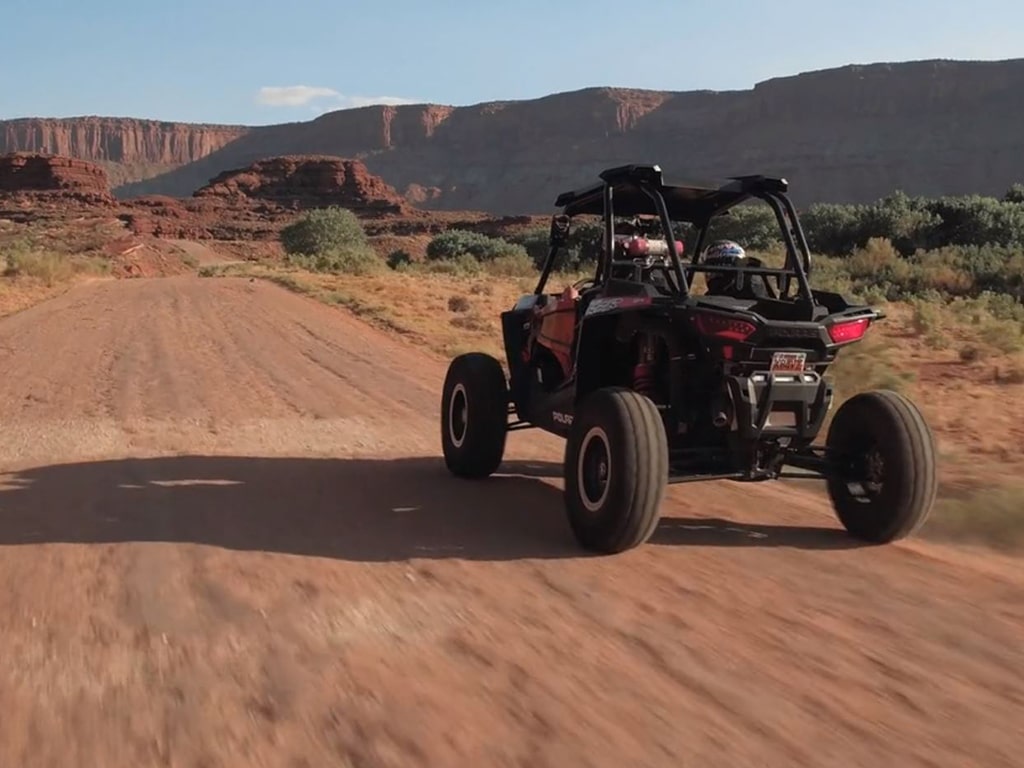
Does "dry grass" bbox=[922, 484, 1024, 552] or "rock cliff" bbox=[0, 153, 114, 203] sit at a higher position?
"rock cliff" bbox=[0, 153, 114, 203]

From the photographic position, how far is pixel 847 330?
18.4ft

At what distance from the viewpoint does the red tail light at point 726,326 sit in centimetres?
522

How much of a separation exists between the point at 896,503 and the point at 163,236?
9984 cm

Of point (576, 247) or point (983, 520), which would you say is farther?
point (576, 247)

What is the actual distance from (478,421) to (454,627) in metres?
3.05

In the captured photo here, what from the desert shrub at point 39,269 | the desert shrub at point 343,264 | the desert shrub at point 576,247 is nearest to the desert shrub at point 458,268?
the desert shrub at point 343,264

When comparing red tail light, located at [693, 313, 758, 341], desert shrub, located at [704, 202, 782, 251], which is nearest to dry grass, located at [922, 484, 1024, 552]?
red tail light, located at [693, 313, 758, 341]

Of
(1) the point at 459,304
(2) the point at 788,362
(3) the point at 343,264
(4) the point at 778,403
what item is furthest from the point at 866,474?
(3) the point at 343,264

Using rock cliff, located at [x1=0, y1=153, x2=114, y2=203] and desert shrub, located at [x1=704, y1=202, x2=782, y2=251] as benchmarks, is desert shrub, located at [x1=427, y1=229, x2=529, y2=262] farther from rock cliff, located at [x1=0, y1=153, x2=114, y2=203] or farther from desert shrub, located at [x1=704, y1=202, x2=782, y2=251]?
rock cliff, located at [x1=0, y1=153, x2=114, y2=203]

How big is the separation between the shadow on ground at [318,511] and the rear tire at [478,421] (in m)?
0.15

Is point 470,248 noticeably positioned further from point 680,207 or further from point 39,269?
point 680,207

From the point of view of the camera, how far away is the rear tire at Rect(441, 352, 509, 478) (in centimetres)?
741

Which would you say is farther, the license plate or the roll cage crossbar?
the roll cage crossbar

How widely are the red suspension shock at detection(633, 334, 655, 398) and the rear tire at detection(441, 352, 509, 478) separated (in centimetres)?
158
